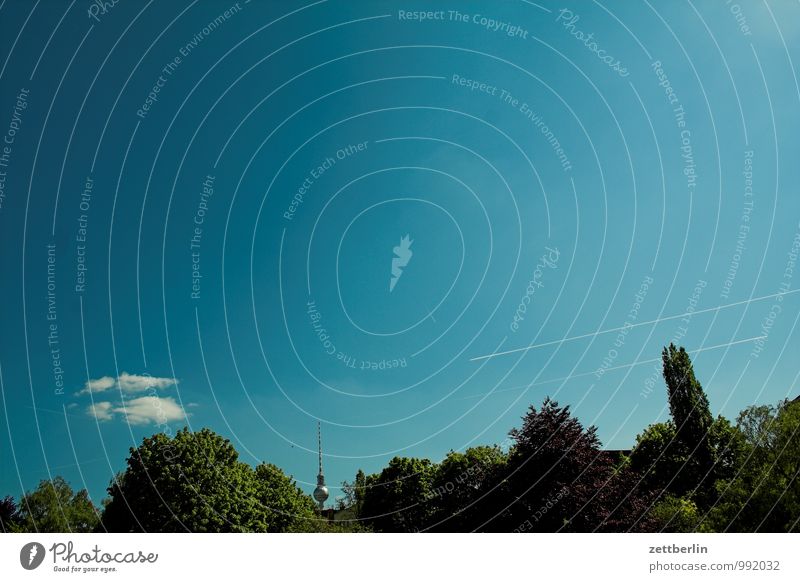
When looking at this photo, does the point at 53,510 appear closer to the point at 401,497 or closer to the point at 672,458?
the point at 401,497

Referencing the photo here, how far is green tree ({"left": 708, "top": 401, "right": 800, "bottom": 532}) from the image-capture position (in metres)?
20.5

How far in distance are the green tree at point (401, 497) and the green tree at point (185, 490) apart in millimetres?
15138

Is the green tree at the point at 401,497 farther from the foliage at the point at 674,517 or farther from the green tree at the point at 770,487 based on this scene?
the green tree at the point at 770,487

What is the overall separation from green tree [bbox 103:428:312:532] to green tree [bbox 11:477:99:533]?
10.9 meters

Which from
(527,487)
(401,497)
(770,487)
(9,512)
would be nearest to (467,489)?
(527,487)

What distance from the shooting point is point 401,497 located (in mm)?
61125

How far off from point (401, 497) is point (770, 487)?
146ft

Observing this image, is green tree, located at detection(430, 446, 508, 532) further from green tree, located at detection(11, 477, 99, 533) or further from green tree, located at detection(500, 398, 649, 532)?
green tree, located at detection(11, 477, 99, 533)

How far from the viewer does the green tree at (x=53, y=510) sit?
49803 millimetres

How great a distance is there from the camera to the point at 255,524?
1795 inches

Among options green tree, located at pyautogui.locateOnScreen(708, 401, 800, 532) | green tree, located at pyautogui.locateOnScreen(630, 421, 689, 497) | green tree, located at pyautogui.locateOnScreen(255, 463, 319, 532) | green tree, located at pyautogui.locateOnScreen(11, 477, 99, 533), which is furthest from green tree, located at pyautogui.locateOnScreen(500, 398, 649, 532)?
green tree, located at pyautogui.locateOnScreen(11, 477, 99, 533)

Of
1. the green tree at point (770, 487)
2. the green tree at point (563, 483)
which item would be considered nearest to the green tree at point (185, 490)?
the green tree at point (563, 483)
